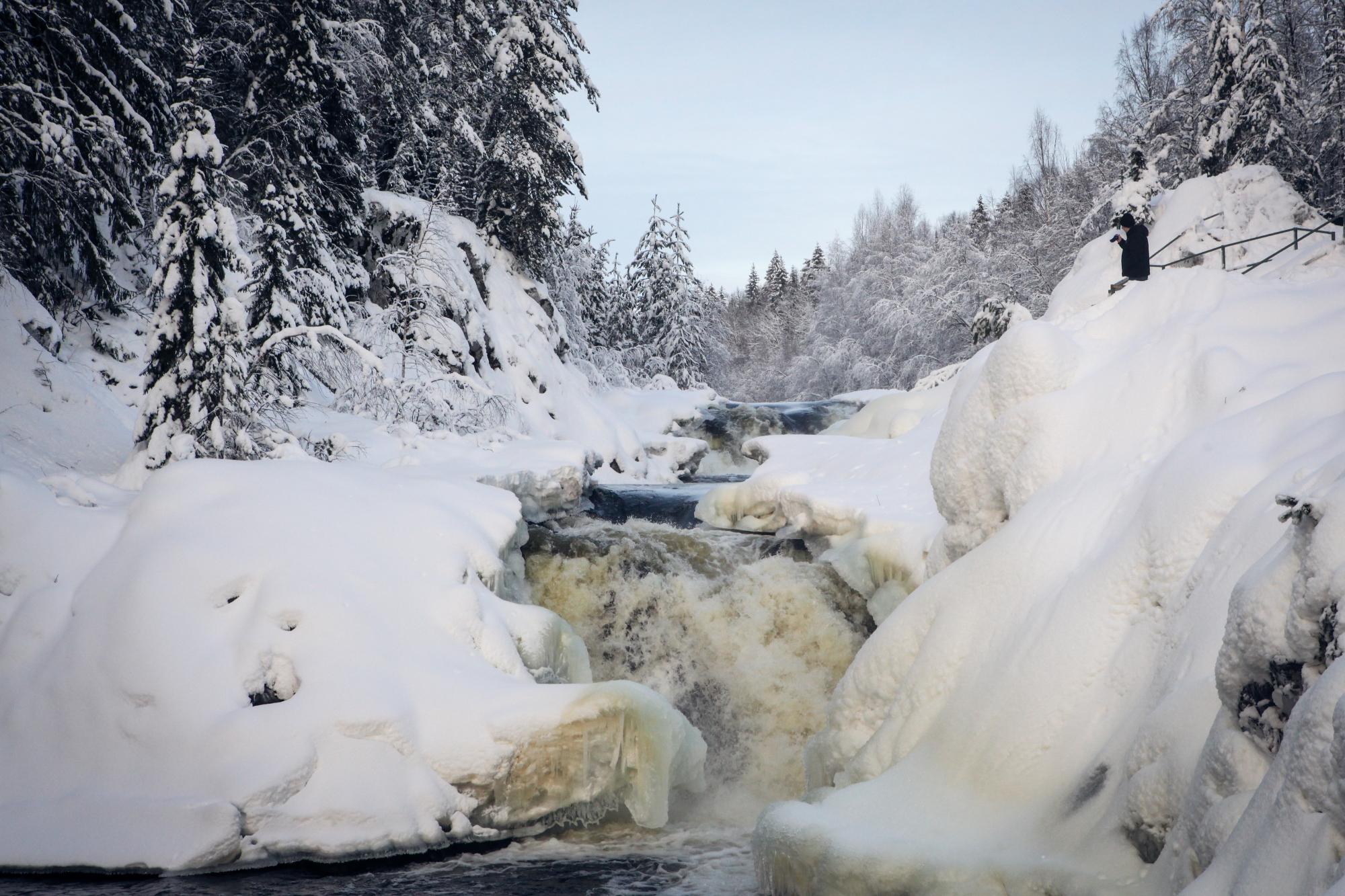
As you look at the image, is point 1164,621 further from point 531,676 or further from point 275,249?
point 275,249

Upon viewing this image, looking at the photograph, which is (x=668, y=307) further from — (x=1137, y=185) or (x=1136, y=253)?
(x=1136, y=253)

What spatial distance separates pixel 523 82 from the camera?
71.1ft

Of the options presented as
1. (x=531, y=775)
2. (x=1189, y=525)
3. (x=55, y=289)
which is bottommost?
(x=531, y=775)

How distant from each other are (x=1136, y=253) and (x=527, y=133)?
15605 millimetres

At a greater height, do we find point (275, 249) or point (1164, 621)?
point (275, 249)

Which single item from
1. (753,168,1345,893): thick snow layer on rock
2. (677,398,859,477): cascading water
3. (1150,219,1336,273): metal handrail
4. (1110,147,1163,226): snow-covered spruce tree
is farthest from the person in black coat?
(677,398,859,477): cascading water

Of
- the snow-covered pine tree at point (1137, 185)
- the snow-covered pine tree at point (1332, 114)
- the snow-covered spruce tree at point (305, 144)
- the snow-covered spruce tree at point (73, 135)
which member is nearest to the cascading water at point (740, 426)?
the snow-covered pine tree at point (1137, 185)

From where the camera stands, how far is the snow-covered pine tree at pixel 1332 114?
20.2 m

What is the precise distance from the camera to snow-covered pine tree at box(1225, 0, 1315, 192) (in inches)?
787

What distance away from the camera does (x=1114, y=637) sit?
197 inches

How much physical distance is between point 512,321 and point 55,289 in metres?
10.9

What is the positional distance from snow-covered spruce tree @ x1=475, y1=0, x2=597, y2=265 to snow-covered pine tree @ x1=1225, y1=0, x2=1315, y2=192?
15291 mm

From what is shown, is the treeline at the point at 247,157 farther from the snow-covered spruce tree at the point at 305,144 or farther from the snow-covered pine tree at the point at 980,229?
the snow-covered pine tree at the point at 980,229

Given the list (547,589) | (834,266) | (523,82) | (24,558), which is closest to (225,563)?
(24,558)
